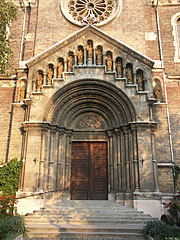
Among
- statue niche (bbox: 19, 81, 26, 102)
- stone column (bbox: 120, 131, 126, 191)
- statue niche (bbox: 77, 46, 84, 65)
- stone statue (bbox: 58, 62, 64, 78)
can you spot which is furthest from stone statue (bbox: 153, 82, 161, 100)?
statue niche (bbox: 19, 81, 26, 102)

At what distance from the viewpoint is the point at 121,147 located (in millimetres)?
13203

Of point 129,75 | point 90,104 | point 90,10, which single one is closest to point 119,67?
point 129,75

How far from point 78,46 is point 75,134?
5.24 meters

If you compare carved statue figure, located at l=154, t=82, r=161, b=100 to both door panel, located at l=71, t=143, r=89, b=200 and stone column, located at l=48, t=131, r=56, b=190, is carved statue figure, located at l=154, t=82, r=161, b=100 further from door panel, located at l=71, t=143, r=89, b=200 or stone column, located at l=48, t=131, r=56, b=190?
stone column, located at l=48, t=131, r=56, b=190

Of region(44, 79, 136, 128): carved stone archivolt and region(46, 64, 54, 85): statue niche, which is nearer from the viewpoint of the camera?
region(44, 79, 136, 128): carved stone archivolt

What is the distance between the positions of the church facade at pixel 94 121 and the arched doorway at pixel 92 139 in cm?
5

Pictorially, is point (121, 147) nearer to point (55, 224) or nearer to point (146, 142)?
point (146, 142)

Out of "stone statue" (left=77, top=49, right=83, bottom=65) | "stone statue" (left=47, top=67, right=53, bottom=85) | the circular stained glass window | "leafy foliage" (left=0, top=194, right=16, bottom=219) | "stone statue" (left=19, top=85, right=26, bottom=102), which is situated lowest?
"leafy foliage" (left=0, top=194, right=16, bottom=219)

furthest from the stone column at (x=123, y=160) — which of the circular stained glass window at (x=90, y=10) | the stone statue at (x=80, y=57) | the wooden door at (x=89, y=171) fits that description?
the circular stained glass window at (x=90, y=10)

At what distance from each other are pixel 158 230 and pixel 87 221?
2988 mm

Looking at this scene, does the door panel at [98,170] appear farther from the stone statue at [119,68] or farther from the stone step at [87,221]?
the stone statue at [119,68]

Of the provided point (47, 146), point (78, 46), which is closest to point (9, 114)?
point (47, 146)

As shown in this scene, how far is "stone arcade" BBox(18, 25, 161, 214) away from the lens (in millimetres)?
12180

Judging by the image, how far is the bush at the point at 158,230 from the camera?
8.05 m
